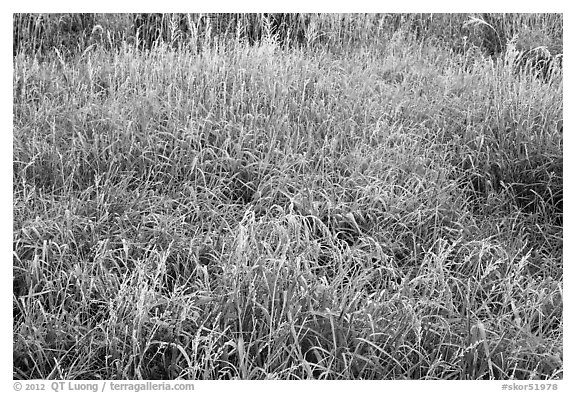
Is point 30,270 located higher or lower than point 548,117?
lower

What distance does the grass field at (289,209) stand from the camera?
229cm

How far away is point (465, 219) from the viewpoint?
10.1 feet

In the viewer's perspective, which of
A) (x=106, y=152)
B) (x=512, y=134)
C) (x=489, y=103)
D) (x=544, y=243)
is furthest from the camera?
(x=489, y=103)

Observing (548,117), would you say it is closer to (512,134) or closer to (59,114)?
(512,134)

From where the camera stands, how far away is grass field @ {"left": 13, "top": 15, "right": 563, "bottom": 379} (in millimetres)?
2293

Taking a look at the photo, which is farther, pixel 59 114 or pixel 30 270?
pixel 59 114

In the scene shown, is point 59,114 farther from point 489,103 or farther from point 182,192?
point 489,103

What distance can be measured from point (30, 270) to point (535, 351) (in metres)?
1.97

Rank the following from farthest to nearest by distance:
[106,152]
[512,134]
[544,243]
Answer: [512,134] < [106,152] < [544,243]

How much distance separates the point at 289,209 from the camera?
2.95 m

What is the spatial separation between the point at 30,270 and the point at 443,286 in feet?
5.37
